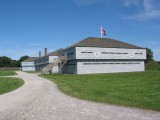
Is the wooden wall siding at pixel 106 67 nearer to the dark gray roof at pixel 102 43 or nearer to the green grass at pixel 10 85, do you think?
the dark gray roof at pixel 102 43

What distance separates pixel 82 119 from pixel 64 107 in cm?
260

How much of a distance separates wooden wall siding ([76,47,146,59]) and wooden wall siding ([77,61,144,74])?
4.58ft

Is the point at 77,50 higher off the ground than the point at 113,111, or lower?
higher

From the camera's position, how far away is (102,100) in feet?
43.8

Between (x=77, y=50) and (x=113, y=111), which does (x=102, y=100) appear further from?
(x=77, y=50)

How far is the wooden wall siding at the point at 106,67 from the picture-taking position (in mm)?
47062

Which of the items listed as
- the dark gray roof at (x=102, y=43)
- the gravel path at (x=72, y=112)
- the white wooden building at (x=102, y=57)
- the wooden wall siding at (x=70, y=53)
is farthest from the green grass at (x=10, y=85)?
the dark gray roof at (x=102, y=43)

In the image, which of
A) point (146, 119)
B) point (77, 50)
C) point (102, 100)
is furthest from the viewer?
point (77, 50)

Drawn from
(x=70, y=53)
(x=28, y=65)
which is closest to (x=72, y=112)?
(x=70, y=53)

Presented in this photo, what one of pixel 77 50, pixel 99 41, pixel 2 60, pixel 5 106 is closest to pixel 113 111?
pixel 5 106

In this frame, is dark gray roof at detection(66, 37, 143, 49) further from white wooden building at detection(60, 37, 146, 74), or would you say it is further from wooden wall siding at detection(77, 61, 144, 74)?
wooden wall siding at detection(77, 61, 144, 74)

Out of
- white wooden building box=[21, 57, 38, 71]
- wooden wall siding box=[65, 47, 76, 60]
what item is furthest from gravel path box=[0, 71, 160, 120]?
white wooden building box=[21, 57, 38, 71]

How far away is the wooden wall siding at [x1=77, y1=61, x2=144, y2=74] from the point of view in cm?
4706

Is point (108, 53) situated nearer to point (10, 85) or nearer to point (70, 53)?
point (70, 53)
